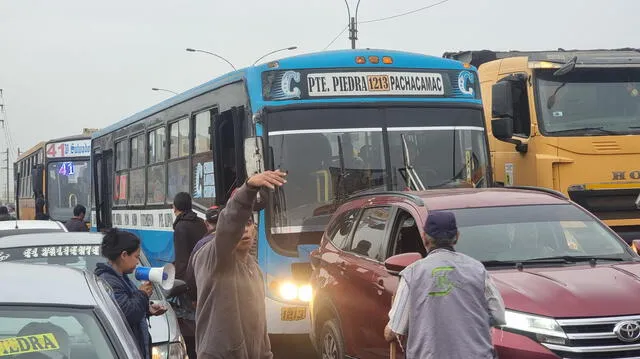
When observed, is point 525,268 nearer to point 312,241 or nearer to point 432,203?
point 432,203

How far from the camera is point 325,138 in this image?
933 cm

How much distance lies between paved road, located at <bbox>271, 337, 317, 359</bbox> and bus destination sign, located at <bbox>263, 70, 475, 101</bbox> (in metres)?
2.63

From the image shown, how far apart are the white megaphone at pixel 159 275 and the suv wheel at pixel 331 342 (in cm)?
246

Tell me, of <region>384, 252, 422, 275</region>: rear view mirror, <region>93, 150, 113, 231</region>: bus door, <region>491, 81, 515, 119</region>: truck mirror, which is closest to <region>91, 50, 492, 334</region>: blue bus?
<region>491, 81, 515, 119</region>: truck mirror

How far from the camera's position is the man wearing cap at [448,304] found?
452 centimetres

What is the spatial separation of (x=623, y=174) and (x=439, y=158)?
8.56 feet

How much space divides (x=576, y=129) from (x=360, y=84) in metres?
2.95

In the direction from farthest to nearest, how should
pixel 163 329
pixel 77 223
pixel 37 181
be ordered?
pixel 37 181
pixel 77 223
pixel 163 329

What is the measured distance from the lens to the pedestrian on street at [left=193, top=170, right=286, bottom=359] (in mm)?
4922

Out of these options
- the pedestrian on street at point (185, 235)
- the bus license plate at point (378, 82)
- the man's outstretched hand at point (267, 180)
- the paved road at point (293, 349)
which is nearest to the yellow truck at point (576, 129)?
the bus license plate at point (378, 82)

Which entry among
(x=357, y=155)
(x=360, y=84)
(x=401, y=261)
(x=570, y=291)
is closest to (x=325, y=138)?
(x=357, y=155)

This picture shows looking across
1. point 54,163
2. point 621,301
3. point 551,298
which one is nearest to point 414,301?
point 551,298

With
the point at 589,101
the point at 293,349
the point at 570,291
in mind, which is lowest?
the point at 293,349

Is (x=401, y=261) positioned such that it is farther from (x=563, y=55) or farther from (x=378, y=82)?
(x=563, y=55)
